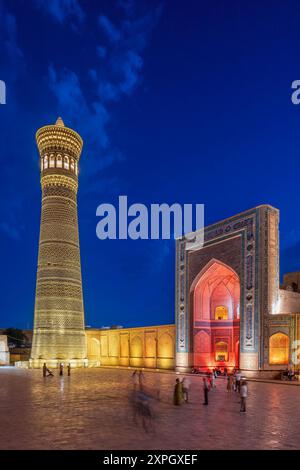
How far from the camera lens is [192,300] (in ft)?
83.5

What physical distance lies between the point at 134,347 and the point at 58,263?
320 inches

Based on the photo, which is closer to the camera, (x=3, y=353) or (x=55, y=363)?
(x=55, y=363)

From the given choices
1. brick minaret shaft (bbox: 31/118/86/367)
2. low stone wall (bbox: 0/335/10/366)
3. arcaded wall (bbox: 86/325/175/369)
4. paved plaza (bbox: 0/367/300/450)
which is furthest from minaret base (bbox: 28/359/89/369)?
paved plaza (bbox: 0/367/300/450)

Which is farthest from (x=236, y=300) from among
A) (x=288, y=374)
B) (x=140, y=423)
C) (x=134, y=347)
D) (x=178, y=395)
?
(x=140, y=423)

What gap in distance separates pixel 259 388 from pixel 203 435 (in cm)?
902

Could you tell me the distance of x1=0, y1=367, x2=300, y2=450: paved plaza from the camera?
6.80 metres

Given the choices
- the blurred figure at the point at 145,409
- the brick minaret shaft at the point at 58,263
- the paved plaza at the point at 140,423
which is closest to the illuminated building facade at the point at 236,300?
the paved plaza at the point at 140,423

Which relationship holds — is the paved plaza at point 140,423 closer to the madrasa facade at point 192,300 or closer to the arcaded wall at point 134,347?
the madrasa facade at point 192,300

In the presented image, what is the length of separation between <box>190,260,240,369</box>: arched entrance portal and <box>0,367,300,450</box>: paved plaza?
12064mm

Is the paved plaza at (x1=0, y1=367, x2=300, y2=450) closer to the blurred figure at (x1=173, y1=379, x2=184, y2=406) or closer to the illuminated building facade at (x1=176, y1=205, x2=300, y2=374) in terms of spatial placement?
the blurred figure at (x1=173, y1=379, x2=184, y2=406)

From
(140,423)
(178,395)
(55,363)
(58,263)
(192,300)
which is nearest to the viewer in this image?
(140,423)

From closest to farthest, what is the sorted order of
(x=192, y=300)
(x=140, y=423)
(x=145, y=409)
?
(x=145, y=409), (x=140, y=423), (x=192, y=300)

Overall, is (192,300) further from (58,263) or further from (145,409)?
(145,409)
